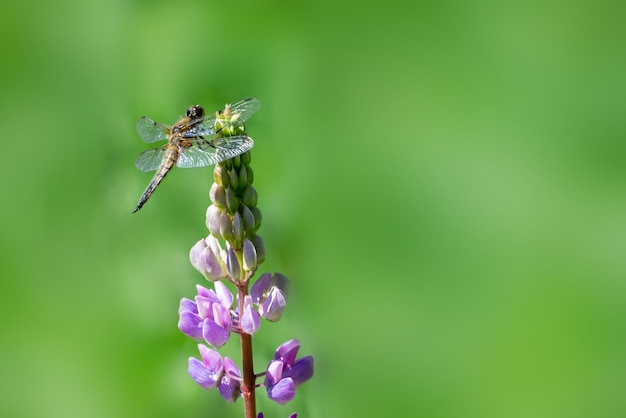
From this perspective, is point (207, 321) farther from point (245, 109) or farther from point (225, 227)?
point (245, 109)

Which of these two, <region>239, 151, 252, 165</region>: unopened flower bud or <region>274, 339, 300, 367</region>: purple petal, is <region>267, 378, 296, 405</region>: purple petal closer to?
<region>274, 339, 300, 367</region>: purple petal

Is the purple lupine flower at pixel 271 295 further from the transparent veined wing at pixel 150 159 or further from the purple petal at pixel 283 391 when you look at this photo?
the transparent veined wing at pixel 150 159

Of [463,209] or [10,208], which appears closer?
[463,209]

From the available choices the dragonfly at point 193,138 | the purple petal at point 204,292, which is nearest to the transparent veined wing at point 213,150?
the dragonfly at point 193,138

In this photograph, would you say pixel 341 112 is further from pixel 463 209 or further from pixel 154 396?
pixel 154 396

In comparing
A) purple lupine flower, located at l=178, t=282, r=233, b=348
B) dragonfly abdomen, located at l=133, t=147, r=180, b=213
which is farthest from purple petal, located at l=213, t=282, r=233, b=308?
dragonfly abdomen, located at l=133, t=147, r=180, b=213

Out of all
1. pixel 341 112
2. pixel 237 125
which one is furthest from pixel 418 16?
pixel 237 125
